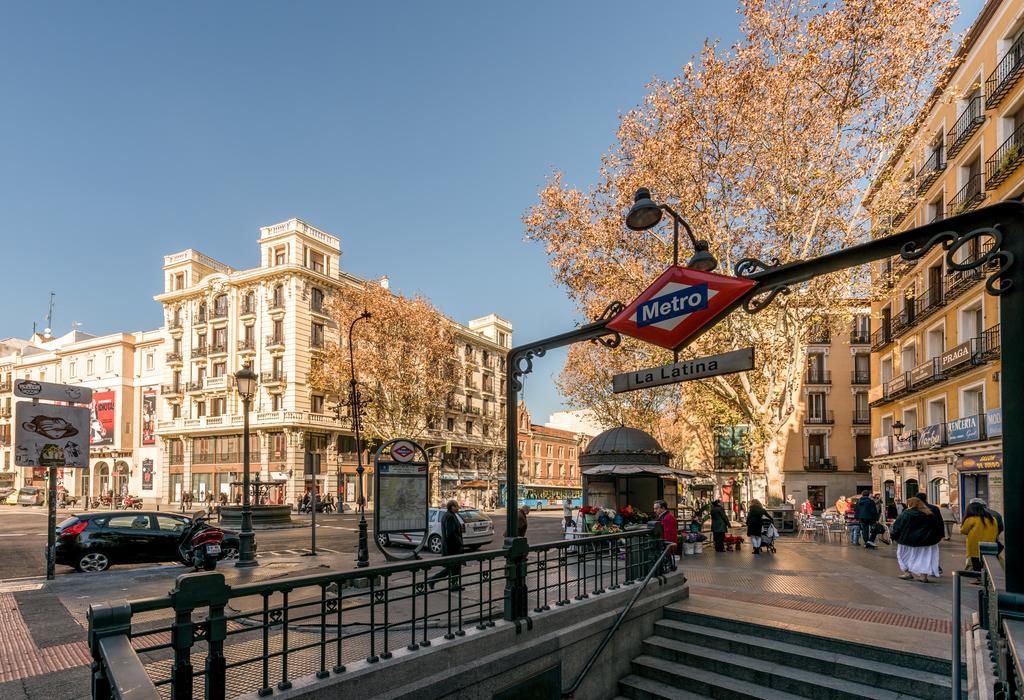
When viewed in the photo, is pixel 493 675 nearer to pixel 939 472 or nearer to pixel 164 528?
pixel 164 528

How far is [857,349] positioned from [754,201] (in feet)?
115

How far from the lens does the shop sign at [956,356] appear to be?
23.7 m

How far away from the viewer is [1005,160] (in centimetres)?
2005

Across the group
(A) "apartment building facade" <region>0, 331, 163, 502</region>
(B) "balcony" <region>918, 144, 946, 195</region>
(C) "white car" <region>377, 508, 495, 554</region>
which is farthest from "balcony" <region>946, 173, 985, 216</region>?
(A) "apartment building facade" <region>0, 331, 163, 502</region>

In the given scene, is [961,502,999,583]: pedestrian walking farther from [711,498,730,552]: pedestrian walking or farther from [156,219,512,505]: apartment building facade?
[156,219,512,505]: apartment building facade

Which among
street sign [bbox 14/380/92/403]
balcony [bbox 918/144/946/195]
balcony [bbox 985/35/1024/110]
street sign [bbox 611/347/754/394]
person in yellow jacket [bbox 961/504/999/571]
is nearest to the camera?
street sign [bbox 611/347/754/394]

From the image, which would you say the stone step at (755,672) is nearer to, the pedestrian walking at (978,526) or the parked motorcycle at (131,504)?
the pedestrian walking at (978,526)

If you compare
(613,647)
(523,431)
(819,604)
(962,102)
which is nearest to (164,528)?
(613,647)

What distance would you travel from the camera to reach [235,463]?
47.3m

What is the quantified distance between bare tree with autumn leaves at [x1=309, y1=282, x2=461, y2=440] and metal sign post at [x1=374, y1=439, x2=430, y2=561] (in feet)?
81.9

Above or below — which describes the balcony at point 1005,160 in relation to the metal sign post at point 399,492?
above

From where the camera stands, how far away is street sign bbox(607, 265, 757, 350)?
18.9 feet

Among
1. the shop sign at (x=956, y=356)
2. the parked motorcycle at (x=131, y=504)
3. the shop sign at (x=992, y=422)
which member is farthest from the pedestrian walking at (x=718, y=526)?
the parked motorcycle at (x=131, y=504)

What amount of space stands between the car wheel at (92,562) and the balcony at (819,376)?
4699 centimetres
